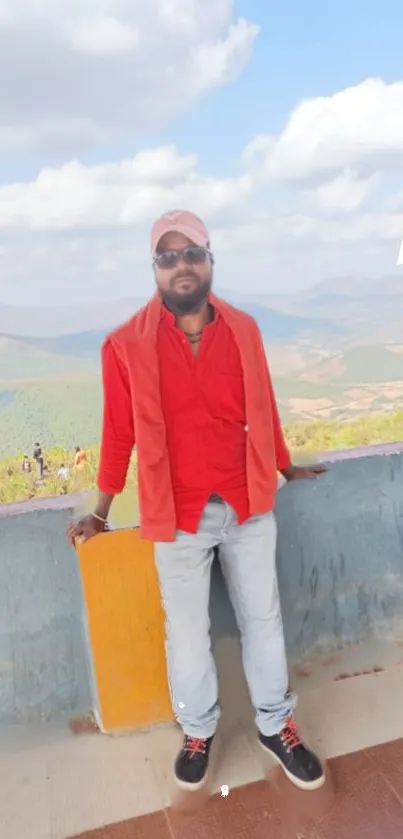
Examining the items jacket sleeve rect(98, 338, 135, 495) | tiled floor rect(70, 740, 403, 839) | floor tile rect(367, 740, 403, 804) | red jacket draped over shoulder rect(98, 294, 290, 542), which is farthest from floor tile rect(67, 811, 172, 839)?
jacket sleeve rect(98, 338, 135, 495)

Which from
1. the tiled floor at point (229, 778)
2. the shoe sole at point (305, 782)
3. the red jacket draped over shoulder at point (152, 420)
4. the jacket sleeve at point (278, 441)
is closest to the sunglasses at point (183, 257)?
the red jacket draped over shoulder at point (152, 420)

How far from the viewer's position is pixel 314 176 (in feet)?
7.86

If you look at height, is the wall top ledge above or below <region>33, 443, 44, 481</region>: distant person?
below

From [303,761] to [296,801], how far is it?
10 cm

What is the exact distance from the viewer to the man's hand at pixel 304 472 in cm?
235

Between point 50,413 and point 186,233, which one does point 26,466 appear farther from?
point 186,233

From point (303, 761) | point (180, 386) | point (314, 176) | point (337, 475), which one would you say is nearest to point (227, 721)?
point (303, 761)

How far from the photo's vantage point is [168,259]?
1.91 meters

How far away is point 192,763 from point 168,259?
4.36 ft

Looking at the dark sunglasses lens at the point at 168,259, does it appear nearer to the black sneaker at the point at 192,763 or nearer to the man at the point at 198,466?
the man at the point at 198,466

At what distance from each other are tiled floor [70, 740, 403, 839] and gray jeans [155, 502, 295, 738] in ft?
0.57

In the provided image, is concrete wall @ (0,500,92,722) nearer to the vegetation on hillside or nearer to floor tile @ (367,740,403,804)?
the vegetation on hillside

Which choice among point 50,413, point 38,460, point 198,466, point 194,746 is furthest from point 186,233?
point 194,746

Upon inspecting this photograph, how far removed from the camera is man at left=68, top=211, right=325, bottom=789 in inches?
76.4
